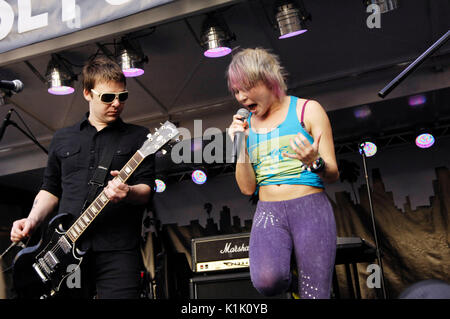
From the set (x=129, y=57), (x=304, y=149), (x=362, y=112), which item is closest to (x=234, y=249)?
(x=304, y=149)

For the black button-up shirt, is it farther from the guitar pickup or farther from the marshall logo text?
the marshall logo text

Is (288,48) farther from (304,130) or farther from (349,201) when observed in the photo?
(304,130)

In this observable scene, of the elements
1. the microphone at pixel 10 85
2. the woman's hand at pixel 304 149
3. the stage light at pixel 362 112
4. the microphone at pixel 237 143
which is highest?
the stage light at pixel 362 112

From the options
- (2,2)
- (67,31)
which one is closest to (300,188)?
(67,31)

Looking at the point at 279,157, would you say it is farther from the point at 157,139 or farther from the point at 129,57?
the point at 129,57

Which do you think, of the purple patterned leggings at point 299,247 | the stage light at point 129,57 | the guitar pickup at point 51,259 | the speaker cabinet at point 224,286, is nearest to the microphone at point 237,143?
the purple patterned leggings at point 299,247

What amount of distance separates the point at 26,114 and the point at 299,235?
5357mm

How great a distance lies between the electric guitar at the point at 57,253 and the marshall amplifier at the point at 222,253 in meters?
1.49

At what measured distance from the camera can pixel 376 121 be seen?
667 centimetres

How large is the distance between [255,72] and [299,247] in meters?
0.72

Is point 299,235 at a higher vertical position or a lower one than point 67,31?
lower

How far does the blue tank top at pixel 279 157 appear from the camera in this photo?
1.87m

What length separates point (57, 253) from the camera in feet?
7.84

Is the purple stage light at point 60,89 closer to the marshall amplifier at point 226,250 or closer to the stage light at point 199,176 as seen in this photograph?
the marshall amplifier at point 226,250
